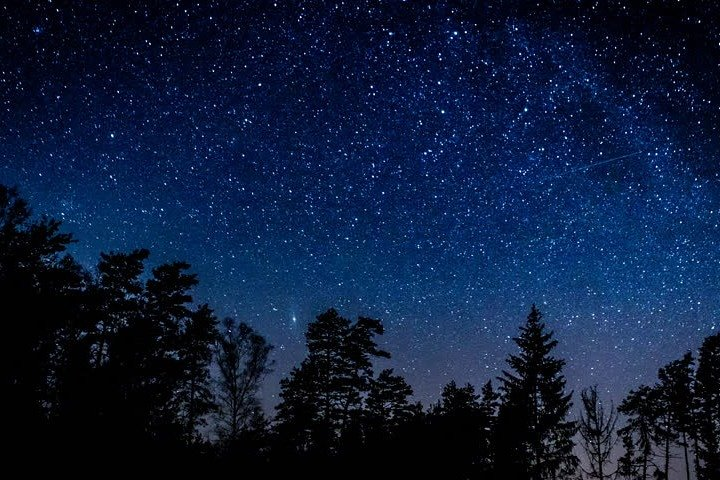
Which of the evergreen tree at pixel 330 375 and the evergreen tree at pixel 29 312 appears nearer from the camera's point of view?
the evergreen tree at pixel 29 312

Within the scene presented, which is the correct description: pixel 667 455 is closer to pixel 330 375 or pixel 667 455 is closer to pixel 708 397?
pixel 708 397

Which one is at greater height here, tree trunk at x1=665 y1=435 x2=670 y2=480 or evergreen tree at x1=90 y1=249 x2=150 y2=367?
evergreen tree at x1=90 y1=249 x2=150 y2=367

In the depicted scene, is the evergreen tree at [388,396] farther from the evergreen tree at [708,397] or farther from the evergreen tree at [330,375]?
the evergreen tree at [708,397]

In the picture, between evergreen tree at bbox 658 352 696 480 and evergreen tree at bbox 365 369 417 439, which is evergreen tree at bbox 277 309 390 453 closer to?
evergreen tree at bbox 365 369 417 439

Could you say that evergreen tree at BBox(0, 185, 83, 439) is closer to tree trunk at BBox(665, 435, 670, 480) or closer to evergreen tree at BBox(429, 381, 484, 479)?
evergreen tree at BBox(429, 381, 484, 479)

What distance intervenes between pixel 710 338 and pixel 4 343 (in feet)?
138

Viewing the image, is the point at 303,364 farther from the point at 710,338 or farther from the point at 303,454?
the point at 710,338

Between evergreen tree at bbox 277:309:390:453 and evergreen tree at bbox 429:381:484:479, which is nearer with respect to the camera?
evergreen tree at bbox 429:381:484:479

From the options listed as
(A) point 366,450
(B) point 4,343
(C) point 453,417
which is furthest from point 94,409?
(C) point 453,417

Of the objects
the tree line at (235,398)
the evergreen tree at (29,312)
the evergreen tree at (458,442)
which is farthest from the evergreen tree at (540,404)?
the evergreen tree at (29,312)

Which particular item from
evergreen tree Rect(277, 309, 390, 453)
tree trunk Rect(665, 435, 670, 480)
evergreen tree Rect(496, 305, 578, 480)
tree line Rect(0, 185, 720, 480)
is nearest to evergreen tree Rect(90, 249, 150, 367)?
tree line Rect(0, 185, 720, 480)

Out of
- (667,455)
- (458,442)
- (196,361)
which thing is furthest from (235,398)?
(667,455)

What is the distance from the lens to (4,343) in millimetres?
11969

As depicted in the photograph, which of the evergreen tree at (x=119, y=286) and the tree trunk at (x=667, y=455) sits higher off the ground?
the evergreen tree at (x=119, y=286)
